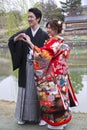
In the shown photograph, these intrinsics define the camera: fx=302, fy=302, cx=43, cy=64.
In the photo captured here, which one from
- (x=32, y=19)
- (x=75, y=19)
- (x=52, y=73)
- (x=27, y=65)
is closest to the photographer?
(x=52, y=73)

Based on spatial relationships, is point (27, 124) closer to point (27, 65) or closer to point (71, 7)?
point (27, 65)

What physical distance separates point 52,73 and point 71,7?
146 ft

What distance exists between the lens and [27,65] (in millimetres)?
3369

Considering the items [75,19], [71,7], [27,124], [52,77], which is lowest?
[75,19]

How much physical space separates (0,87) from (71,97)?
17.9ft

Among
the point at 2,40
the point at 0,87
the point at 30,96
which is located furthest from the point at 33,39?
the point at 2,40

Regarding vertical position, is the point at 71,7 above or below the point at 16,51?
below

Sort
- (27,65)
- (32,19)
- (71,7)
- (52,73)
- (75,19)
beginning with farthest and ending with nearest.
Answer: (71,7)
(75,19)
(27,65)
(32,19)
(52,73)

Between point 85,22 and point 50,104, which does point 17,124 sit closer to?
point 50,104

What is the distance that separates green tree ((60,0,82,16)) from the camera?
4500 centimetres

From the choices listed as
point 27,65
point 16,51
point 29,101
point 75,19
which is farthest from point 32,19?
point 75,19

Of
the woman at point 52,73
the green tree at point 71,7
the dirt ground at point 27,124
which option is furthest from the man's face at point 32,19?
the green tree at point 71,7

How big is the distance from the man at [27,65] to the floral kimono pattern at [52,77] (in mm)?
223

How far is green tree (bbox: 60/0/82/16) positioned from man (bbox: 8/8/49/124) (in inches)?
1662
